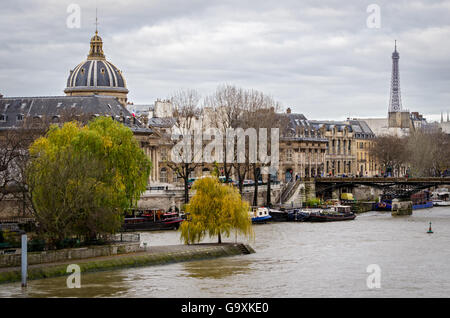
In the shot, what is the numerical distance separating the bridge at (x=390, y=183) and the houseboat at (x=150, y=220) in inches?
1072

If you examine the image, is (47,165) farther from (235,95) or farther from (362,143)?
(362,143)

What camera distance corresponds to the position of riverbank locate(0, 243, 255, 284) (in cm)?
3997

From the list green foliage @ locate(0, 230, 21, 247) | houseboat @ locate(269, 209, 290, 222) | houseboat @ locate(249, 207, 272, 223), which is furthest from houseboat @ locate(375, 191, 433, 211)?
green foliage @ locate(0, 230, 21, 247)

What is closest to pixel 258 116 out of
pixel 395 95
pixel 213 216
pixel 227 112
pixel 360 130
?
pixel 227 112

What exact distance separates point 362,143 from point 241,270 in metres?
101

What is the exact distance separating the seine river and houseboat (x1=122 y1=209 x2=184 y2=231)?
336 cm

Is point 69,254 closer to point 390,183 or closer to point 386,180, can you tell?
point 386,180

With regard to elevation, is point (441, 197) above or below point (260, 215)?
above

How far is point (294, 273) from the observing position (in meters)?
44.0

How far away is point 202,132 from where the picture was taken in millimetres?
80438

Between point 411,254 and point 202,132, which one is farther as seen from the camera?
point 202,132

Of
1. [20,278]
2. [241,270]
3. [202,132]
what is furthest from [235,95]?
[20,278]

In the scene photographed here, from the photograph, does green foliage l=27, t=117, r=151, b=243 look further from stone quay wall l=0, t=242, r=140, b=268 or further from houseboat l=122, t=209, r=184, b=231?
houseboat l=122, t=209, r=184, b=231

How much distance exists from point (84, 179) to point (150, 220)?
69.5 ft
